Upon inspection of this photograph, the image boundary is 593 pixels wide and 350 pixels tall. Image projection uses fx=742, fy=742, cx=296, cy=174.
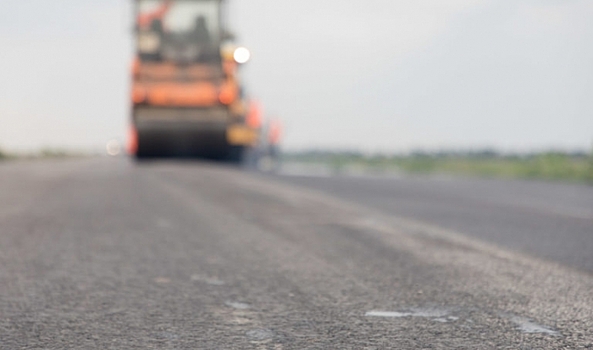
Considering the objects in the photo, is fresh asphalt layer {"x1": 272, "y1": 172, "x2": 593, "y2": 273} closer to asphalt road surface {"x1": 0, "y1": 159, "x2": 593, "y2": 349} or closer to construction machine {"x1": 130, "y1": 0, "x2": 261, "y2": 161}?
asphalt road surface {"x1": 0, "y1": 159, "x2": 593, "y2": 349}

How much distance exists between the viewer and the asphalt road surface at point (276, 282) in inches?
126

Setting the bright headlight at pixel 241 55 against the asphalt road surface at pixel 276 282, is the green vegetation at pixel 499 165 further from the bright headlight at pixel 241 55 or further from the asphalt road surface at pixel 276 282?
the asphalt road surface at pixel 276 282

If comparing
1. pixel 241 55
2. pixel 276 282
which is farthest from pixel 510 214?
pixel 241 55

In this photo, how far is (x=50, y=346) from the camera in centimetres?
299

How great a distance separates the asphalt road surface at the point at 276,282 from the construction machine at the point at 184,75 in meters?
11.9

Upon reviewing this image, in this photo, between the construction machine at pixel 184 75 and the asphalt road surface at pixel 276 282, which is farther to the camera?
the construction machine at pixel 184 75

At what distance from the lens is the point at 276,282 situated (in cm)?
445

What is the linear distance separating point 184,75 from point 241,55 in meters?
1.71

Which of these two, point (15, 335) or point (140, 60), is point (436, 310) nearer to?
point (15, 335)

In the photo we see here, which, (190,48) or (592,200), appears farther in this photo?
(190,48)

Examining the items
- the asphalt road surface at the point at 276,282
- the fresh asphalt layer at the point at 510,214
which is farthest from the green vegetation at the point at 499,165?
the asphalt road surface at the point at 276,282

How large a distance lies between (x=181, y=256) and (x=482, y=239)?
2975mm

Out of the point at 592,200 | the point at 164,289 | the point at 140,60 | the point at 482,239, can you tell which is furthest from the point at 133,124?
the point at 164,289

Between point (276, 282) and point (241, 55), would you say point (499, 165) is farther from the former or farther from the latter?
point (276, 282)
